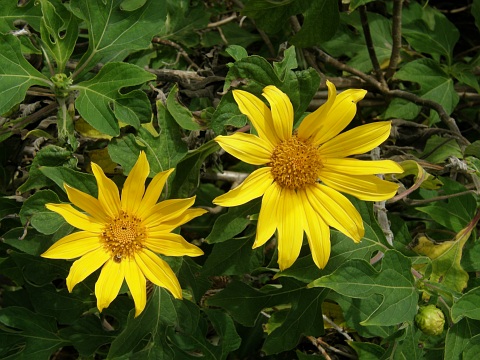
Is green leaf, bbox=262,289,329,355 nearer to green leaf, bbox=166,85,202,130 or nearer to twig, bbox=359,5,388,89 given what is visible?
green leaf, bbox=166,85,202,130

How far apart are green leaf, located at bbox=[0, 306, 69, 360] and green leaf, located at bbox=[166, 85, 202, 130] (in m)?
0.80

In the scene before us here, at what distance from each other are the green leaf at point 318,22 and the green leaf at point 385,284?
87 cm

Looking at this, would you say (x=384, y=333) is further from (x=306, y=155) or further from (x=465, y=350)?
(x=306, y=155)

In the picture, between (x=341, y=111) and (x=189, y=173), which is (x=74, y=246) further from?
(x=341, y=111)

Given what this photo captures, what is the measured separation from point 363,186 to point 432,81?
87 centimetres

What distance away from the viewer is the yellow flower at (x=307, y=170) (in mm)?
1559

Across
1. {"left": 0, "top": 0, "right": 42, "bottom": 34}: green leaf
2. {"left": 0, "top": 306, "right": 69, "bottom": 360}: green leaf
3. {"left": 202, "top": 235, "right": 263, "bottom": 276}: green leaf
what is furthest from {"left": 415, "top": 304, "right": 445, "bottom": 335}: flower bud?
{"left": 0, "top": 0, "right": 42, "bottom": 34}: green leaf

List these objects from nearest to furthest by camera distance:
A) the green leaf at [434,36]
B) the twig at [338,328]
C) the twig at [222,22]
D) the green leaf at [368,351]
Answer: the green leaf at [368,351]
the twig at [338,328]
the green leaf at [434,36]
the twig at [222,22]

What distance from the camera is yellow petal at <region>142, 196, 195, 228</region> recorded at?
5.30ft

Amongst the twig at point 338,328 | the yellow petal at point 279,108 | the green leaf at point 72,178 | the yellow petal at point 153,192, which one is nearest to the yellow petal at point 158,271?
the yellow petal at point 153,192

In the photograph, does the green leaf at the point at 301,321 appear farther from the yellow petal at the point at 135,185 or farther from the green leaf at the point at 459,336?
the yellow petal at the point at 135,185

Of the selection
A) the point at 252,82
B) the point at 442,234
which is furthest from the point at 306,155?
the point at 442,234

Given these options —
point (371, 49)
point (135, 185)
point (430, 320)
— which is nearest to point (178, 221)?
point (135, 185)

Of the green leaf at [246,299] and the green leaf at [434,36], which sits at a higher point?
the green leaf at [434,36]
